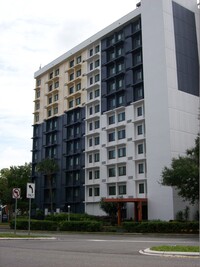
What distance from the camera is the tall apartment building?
54969 mm

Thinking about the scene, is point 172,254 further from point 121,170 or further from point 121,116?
point 121,116

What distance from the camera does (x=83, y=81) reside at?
7456cm

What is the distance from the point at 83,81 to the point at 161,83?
73.3 ft

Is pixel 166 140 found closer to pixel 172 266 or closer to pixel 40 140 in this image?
pixel 40 140

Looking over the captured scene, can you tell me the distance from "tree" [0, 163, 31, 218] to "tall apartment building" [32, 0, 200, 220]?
10.1 feet

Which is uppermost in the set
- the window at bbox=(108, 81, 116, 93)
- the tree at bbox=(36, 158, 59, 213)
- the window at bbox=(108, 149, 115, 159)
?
the window at bbox=(108, 81, 116, 93)

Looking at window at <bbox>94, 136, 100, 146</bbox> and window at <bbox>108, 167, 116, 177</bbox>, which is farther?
window at <bbox>94, 136, 100, 146</bbox>

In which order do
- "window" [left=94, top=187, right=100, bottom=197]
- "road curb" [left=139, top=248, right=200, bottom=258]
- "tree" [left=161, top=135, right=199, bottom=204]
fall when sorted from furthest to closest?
"window" [left=94, top=187, right=100, bottom=197] → "tree" [left=161, top=135, right=199, bottom=204] → "road curb" [left=139, top=248, right=200, bottom=258]

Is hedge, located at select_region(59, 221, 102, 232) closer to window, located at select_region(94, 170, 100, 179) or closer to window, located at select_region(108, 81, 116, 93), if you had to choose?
window, located at select_region(94, 170, 100, 179)

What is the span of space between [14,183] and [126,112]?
100 ft

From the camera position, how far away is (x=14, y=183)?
263 feet

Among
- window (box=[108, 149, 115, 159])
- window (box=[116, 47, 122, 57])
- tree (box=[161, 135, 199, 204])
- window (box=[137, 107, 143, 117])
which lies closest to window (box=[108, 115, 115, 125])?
window (box=[108, 149, 115, 159])

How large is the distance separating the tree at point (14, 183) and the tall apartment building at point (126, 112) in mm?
3075

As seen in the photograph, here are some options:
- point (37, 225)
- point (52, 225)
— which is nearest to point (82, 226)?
point (52, 225)
